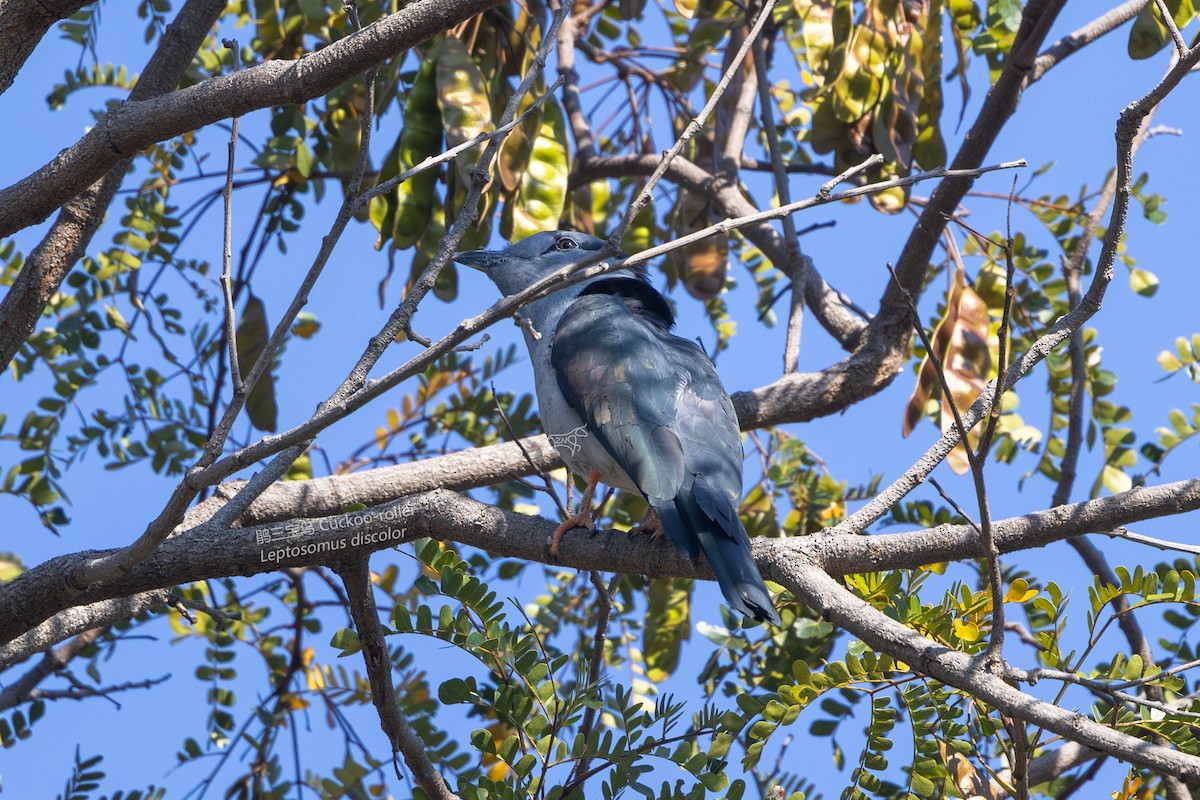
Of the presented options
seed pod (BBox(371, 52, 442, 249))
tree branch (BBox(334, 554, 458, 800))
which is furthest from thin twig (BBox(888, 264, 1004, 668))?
seed pod (BBox(371, 52, 442, 249))

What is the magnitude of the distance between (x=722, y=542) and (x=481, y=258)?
1857mm

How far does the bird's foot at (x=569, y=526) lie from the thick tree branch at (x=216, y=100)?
118 cm

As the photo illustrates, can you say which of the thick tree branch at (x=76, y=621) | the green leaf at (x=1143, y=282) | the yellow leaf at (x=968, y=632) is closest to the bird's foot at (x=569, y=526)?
the yellow leaf at (x=968, y=632)

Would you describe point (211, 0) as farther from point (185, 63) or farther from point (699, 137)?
point (699, 137)

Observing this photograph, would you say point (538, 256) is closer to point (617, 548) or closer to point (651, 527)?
point (651, 527)

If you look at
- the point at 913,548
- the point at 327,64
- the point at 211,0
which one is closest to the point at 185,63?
the point at 211,0

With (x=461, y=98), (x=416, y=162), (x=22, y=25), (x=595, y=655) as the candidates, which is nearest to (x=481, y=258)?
(x=416, y=162)

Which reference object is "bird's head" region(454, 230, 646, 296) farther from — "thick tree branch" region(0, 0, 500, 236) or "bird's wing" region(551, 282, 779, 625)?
"thick tree branch" region(0, 0, 500, 236)

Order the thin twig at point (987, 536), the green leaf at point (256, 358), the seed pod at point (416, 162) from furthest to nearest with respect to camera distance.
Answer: the green leaf at point (256, 358) → the seed pod at point (416, 162) → the thin twig at point (987, 536)

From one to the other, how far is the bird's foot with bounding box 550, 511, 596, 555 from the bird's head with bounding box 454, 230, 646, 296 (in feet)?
4.66

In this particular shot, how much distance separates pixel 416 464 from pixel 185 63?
4.61ft

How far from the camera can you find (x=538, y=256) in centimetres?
436

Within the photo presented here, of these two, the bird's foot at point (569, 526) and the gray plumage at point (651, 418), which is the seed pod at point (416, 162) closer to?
the gray plumage at point (651, 418)

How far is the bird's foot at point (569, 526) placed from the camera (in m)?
2.86
